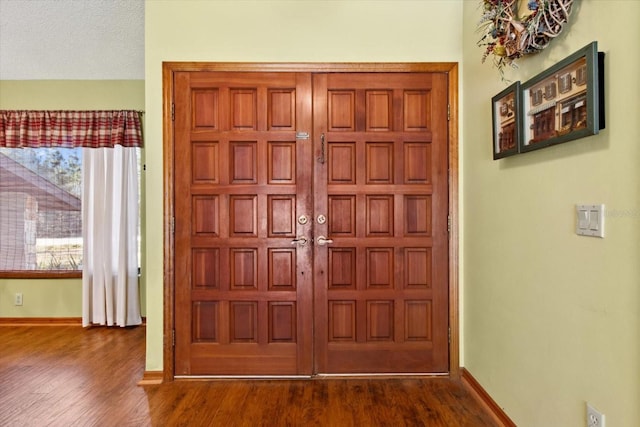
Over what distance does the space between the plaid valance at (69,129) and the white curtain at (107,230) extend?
4.2 inches

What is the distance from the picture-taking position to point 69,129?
3.77 metres

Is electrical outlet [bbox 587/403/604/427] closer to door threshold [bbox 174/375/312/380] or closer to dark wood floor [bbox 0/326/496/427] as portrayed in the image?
dark wood floor [bbox 0/326/496/427]

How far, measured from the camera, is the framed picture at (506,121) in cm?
180

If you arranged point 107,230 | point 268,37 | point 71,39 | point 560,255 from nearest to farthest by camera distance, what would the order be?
point 560,255
point 268,37
point 71,39
point 107,230

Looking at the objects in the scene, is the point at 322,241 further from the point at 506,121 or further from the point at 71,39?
the point at 71,39

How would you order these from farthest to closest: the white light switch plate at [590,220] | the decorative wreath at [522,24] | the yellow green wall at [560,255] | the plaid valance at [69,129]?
the plaid valance at [69,129]
the decorative wreath at [522,24]
the white light switch plate at [590,220]
the yellow green wall at [560,255]

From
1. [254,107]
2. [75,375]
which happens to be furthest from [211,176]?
[75,375]

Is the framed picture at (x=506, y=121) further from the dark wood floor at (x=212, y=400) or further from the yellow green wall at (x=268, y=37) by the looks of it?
the dark wood floor at (x=212, y=400)

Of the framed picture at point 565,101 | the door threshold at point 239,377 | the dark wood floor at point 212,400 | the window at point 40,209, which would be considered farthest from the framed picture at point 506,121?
the window at point 40,209

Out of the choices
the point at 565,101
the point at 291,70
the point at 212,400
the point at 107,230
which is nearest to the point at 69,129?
the point at 107,230

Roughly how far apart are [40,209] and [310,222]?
316 cm

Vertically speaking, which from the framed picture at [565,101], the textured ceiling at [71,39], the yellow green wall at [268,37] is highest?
the textured ceiling at [71,39]

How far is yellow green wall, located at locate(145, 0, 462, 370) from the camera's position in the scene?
2.52 m

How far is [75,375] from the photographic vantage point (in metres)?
2.67
